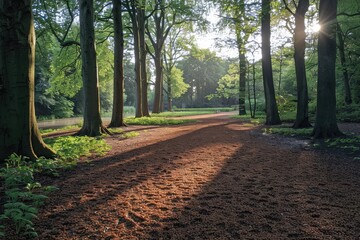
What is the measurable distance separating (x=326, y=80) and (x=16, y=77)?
8.98 metres

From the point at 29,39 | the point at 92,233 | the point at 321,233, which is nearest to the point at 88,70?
the point at 29,39

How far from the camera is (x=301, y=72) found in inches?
492

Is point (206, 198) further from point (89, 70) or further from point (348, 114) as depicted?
point (348, 114)

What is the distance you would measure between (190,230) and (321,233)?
1333 mm

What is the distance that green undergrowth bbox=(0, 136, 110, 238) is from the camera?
2.69 m

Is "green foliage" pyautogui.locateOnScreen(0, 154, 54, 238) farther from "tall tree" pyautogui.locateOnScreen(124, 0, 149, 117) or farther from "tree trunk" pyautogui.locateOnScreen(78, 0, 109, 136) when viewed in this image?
"tall tree" pyautogui.locateOnScreen(124, 0, 149, 117)

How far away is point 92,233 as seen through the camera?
2.69 meters

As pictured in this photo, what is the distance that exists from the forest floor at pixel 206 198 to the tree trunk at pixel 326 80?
103 inches

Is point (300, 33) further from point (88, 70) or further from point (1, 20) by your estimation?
point (1, 20)

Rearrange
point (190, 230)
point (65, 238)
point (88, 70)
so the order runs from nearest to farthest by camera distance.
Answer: point (65, 238) → point (190, 230) → point (88, 70)

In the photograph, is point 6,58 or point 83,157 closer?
point 6,58

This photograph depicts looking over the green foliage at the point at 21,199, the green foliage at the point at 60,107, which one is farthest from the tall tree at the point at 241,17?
the green foliage at the point at 60,107

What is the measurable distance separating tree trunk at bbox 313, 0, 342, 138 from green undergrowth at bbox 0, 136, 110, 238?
6.99 metres

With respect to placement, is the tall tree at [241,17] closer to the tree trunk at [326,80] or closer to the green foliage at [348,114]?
the tree trunk at [326,80]
